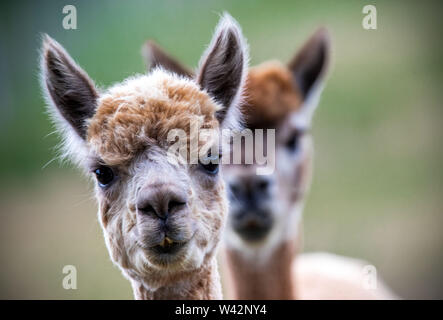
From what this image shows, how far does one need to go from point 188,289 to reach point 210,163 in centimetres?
49

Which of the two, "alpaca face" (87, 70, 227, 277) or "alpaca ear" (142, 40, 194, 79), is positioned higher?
"alpaca ear" (142, 40, 194, 79)

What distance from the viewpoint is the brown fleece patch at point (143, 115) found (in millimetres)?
1872

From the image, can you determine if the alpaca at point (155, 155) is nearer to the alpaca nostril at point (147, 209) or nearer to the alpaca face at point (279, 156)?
the alpaca nostril at point (147, 209)

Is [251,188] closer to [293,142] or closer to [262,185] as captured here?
[262,185]

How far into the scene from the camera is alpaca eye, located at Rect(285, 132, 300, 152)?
3.88m

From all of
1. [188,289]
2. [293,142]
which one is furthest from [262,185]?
[188,289]

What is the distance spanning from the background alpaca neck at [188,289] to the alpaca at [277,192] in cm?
114

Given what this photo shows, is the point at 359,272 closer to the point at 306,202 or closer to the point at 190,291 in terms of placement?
the point at 306,202

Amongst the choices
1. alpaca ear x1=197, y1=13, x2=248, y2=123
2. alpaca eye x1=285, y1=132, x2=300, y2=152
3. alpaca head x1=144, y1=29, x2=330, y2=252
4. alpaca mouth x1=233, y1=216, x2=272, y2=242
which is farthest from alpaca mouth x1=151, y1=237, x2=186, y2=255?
alpaca eye x1=285, y1=132, x2=300, y2=152

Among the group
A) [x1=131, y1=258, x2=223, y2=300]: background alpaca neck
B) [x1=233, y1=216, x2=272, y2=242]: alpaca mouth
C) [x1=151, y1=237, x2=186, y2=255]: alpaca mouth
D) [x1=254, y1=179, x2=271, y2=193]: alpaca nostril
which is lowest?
[x1=131, y1=258, x2=223, y2=300]: background alpaca neck

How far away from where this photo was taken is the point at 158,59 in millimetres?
2924

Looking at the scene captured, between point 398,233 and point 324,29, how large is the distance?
4.38 metres

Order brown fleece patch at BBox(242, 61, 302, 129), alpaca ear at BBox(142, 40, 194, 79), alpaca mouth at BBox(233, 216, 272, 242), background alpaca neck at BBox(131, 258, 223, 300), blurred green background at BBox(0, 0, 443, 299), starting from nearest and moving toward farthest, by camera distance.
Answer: background alpaca neck at BBox(131, 258, 223, 300)
alpaca ear at BBox(142, 40, 194, 79)
alpaca mouth at BBox(233, 216, 272, 242)
brown fleece patch at BBox(242, 61, 302, 129)
blurred green background at BBox(0, 0, 443, 299)

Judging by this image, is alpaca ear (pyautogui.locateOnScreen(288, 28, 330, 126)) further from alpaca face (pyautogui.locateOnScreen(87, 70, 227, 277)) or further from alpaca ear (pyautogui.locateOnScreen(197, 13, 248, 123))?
alpaca face (pyautogui.locateOnScreen(87, 70, 227, 277))
